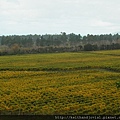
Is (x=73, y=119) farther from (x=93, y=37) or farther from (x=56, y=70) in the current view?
(x=93, y=37)

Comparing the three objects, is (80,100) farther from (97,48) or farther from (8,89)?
(97,48)

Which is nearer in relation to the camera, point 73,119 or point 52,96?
point 73,119

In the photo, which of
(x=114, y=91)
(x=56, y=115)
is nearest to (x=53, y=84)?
(x=114, y=91)

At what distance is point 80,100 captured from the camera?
80.2 ft

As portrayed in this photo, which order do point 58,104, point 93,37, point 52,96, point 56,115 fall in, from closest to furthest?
point 56,115 < point 58,104 < point 52,96 < point 93,37

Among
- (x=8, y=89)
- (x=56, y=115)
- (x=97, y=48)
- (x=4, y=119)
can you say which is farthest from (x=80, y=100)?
(x=97, y=48)

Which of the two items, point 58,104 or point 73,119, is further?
point 58,104

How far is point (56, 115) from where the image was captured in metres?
19.8

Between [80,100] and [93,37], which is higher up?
[93,37]

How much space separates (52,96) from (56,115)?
20.9ft

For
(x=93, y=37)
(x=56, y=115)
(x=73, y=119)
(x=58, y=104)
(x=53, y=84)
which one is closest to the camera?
(x=73, y=119)

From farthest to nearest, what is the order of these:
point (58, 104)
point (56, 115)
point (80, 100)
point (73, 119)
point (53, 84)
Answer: point (53, 84) → point (80, 100) → point (58, 104) → point (56, 115) → point (73, 119)

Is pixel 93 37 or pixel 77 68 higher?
pixel 93 37

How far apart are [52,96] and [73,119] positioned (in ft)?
26.5
